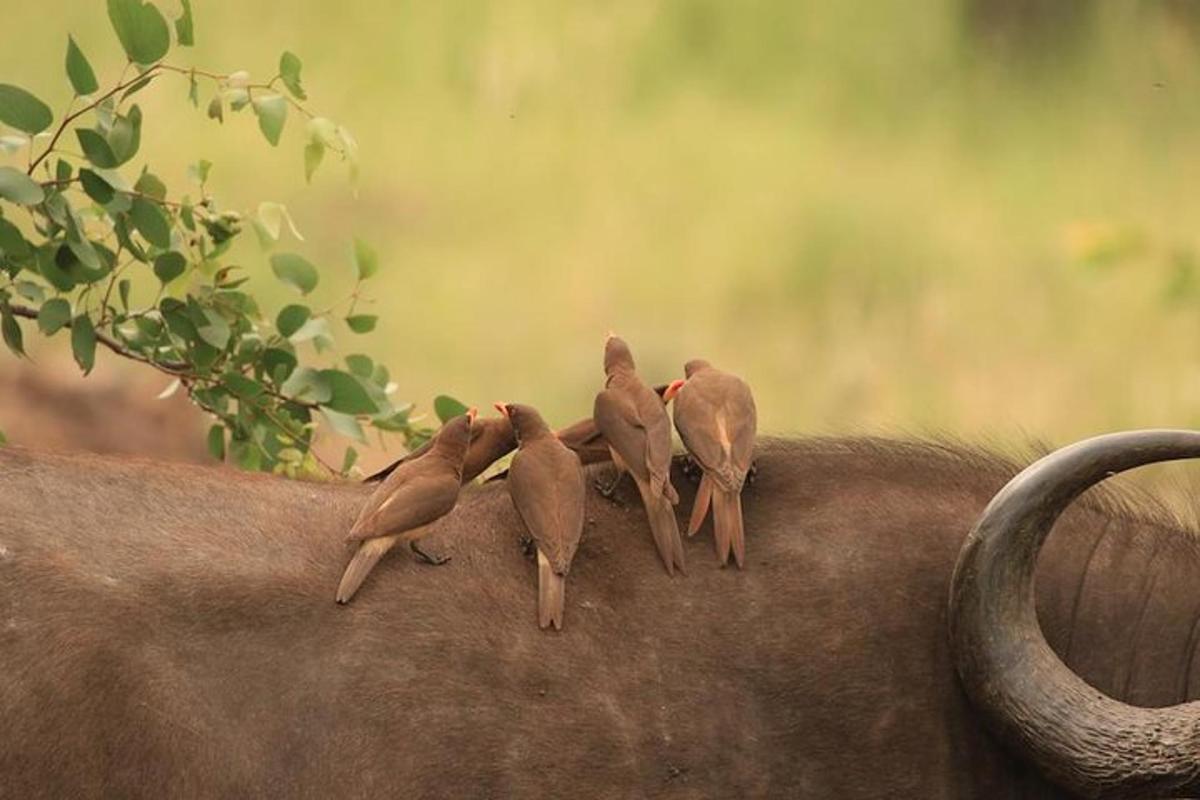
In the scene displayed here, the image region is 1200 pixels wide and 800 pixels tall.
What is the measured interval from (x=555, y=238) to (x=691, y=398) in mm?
8472

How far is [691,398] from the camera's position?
4.74 meters

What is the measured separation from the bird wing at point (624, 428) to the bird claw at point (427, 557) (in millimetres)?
379

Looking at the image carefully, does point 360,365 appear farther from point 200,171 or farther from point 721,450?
point 721,450

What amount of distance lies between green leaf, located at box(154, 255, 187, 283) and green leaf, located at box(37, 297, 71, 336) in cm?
22

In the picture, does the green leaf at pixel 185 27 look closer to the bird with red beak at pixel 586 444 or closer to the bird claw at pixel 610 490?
the bird with red beak at pixel 586 444

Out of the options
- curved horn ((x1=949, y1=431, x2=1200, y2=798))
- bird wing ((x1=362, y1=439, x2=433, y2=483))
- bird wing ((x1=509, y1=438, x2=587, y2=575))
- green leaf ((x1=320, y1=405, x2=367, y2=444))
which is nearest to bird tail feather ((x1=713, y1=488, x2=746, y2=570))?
bird wing ((x1=509, y1=438, x2=587, y2=575))

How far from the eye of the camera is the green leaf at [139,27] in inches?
201

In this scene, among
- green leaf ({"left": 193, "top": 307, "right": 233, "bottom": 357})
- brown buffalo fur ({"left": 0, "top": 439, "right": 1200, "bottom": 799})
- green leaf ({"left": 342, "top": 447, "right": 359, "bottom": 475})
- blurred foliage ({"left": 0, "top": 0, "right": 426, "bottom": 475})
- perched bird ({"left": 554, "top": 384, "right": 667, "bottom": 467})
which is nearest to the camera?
brown buffalo fur ({"left": 0, "top": 439, "right": 1200, "bottom": 799})

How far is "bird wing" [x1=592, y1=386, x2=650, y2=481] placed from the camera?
4.66 metres

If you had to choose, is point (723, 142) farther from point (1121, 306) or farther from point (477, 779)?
point (477, 779)

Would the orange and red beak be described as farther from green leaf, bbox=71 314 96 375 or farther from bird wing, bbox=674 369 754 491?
green leaf, bbox=71 314 96 375

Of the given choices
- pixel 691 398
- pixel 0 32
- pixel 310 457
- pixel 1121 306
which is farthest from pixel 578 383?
pixel 691 398

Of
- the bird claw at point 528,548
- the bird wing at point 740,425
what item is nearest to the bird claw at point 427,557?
the bird claw at point 528,548

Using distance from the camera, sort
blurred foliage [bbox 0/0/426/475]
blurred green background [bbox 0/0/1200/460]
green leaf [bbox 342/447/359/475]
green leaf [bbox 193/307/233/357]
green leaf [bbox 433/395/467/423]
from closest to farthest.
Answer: blurred foliage [bbox 0/0/426/475] < green leaf [bbox 193/307/233/357] < green leaf [bbox 433/395/467/423] < green leaf [bbox 342/447/359/475] < blurred green background [bbox 0/0/1200/460]
